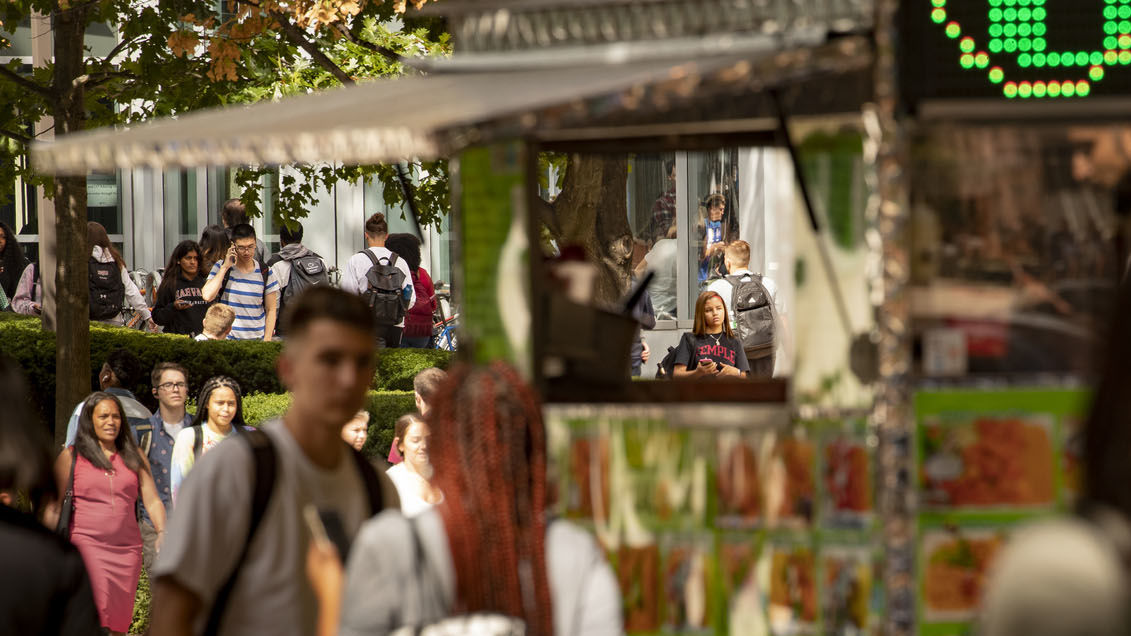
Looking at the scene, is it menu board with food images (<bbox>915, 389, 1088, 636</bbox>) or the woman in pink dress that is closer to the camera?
menu board with food images (<bbox>915, 389, 1088, 636</bbox>)

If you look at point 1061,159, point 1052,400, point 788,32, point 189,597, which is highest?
point 788,32

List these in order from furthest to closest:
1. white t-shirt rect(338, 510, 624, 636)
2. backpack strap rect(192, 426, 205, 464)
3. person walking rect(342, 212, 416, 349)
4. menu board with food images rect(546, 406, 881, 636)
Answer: person walking rect(342, 212, 416, 349)
backpack strap rect(192, 426, 205, 464)
menu board with food images rect(546, 406, 881, 636)
white t-shirt rect(338, 510, 624, 636)

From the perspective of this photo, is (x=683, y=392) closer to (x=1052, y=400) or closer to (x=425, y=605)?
(x=1052, y=400)

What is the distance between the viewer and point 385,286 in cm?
1678

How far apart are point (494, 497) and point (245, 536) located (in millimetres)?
895

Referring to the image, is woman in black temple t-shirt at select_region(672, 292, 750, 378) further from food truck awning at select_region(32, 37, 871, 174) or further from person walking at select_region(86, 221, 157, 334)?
person walking at select_region(86, 221, 157, 334)

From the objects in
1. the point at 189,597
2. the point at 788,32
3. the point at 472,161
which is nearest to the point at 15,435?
the point at 189,597

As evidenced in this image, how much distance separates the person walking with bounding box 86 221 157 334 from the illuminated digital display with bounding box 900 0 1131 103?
12640mm

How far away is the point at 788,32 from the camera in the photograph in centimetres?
523

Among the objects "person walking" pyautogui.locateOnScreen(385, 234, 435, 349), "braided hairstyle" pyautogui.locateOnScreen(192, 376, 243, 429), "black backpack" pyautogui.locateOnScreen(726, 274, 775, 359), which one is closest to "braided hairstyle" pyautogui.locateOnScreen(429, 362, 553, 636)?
"braided hairstyle" pyautogui.locateOnScreen(192, 376, 243, 429)

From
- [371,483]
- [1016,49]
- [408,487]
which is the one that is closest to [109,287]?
[408,487]

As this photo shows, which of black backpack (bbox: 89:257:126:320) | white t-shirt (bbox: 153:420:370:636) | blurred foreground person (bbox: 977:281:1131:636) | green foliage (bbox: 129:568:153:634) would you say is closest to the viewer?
blurred foreground person (bbox: 977:281:1131:636)

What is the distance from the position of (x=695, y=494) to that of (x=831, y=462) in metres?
0.50

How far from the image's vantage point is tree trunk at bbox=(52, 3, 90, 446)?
13008mm
